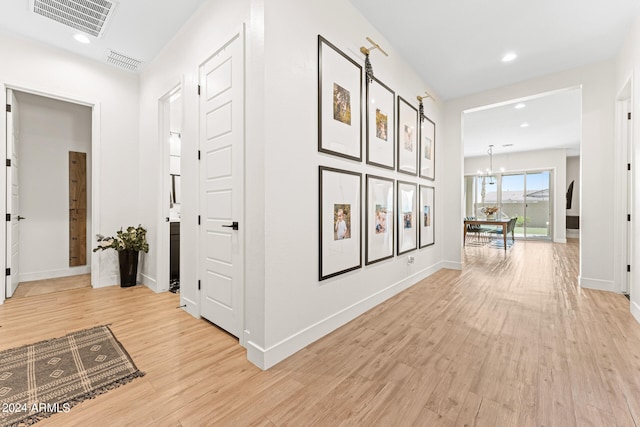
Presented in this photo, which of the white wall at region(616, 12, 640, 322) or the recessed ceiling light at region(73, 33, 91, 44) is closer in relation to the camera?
the white wall at region(616, 12, 640, 322)

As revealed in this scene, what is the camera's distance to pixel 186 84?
9.50ft

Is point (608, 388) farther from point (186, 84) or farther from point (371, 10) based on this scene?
point (186, 84)

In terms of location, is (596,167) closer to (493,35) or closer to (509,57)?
(509,57)

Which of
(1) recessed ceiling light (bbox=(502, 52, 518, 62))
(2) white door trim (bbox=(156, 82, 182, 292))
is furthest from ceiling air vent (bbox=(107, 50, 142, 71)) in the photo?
(1) recessed ceiling light (bbox=(502, 52, 518, 62))

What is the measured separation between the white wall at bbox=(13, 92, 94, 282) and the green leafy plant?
0.66 meters

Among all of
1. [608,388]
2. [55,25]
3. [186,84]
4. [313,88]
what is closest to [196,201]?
[186,84]

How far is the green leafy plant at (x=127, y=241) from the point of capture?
359cm

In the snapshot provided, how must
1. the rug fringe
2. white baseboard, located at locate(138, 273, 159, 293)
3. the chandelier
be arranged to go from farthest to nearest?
1. the chandelier
2. white baseboard, located at locate(138, 273, 159, 293)
3. the rug fringe

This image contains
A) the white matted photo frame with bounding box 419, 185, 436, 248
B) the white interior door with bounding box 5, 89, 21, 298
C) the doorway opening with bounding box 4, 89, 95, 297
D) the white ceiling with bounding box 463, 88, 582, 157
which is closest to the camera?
the white interior door with bounding box 5, 89, 21, 298

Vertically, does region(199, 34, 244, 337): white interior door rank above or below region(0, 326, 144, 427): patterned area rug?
above

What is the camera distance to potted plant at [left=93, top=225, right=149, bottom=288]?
3.63 meters

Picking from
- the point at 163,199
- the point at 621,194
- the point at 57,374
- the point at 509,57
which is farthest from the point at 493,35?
the point at 57,374

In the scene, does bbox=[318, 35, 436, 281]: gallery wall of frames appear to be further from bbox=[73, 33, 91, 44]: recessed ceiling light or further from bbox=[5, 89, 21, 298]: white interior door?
bbox=[5, 89, 21, 298]: white interior door

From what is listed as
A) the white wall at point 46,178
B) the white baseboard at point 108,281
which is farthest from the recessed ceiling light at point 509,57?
the white wall at point 46,178
